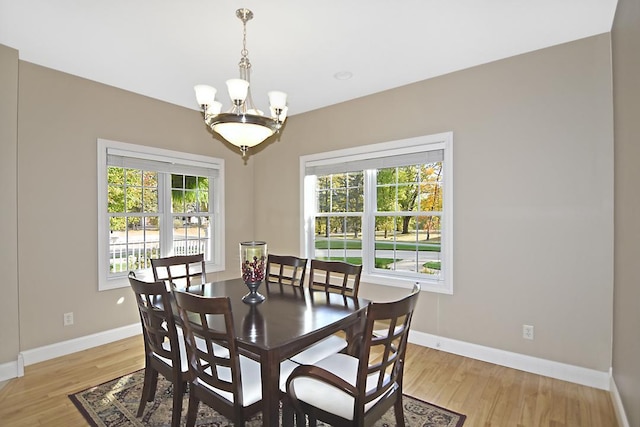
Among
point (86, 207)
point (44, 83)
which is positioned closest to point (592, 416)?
point (86, 207)

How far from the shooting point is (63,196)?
331cm

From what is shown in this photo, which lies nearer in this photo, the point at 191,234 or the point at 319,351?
the point at 319,351

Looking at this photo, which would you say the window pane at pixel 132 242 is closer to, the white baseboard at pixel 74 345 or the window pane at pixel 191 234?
the window pane at pixel 191 234

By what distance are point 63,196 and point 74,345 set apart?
149 centimetres

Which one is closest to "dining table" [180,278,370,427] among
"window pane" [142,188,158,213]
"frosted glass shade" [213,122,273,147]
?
"frosted glass shade" [213,122,273,147]

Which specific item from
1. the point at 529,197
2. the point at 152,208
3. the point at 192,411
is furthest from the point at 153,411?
the point at 529,197

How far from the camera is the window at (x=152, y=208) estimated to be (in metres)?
3.66

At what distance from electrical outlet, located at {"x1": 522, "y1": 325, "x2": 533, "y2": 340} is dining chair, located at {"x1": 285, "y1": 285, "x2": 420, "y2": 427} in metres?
1.74

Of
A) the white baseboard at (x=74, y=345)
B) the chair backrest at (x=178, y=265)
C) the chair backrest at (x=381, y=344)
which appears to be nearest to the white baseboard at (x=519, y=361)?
the chair backrest at (x=381, y=344)

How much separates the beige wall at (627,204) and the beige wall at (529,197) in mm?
164

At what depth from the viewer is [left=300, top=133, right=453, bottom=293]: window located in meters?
3.52

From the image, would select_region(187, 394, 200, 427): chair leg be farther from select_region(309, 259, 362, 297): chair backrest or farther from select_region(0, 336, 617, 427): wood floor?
select_region(309, 259, 362, 297): chair backrest

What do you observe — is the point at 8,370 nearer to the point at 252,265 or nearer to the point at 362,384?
the point at 252,265

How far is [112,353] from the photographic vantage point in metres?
3.34
